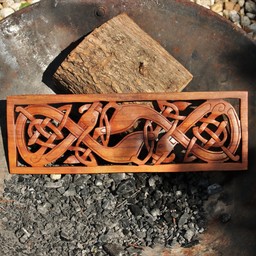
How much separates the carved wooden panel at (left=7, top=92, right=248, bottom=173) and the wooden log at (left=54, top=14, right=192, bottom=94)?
71mm

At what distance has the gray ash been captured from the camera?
7.66ft

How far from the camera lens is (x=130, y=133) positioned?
7.98ft

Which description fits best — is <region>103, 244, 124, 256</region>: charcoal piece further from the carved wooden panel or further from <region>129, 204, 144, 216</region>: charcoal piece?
the carved wooden panel

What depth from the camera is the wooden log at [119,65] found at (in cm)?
244

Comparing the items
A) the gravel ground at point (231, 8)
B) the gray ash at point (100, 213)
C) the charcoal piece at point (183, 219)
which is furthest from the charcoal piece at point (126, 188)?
the gravel ground at point (231, 8)

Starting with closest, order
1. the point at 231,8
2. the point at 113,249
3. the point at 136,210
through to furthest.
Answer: the point at 113,249
the point at 136,210
the point at 231,8

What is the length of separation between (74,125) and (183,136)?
44 centimetres

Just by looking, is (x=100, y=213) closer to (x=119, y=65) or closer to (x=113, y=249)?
(x=113, y=249)

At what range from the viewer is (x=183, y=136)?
7.86 feet

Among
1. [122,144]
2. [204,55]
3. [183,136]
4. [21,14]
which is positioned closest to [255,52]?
[204,55]

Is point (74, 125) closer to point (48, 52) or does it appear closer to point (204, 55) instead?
point (48, 52)

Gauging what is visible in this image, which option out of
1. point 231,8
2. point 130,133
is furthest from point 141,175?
point 231,8

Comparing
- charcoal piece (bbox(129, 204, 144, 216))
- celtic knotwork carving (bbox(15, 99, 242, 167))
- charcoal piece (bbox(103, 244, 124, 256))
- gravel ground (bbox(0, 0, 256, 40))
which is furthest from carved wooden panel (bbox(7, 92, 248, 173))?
gravel ground (bbox(0, 0, 256, 40))

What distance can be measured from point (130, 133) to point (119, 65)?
28 centimetres
